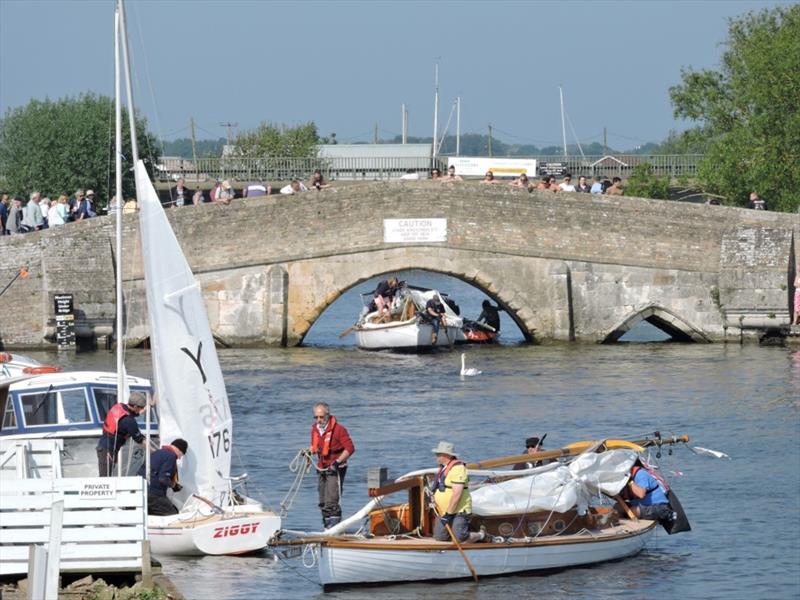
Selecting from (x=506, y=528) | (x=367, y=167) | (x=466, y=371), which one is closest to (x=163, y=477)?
(x=506, y=528)

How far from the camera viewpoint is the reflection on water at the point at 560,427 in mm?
17688

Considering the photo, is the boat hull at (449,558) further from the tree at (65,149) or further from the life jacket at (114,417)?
the tree at (65,149)

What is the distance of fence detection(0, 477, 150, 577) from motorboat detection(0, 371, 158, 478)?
4444mm

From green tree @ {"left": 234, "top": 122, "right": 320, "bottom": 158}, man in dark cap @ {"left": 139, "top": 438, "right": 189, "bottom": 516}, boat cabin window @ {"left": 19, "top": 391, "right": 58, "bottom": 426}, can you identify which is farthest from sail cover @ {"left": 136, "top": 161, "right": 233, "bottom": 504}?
green tree @ {"left": 234, "top": 122, "right": 320, "bottom": 158}

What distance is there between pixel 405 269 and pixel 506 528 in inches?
851

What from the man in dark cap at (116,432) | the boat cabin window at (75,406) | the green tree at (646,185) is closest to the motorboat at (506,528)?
the man in dark cap at (116,432)

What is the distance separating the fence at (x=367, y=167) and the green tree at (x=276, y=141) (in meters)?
11.6

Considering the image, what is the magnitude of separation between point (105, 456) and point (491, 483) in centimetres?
431

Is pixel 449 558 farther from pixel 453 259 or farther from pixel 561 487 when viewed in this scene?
pixel 453 259

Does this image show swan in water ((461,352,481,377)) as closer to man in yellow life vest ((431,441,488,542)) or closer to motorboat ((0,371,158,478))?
motorboat ((0,371,158,478))

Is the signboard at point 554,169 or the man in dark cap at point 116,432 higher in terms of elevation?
the signboard at point 554,169

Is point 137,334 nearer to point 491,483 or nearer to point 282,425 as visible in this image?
point 282,425

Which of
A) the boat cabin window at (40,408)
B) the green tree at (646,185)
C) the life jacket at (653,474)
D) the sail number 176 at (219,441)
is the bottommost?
the life jacket at (653,474)

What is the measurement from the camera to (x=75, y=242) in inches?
1537
